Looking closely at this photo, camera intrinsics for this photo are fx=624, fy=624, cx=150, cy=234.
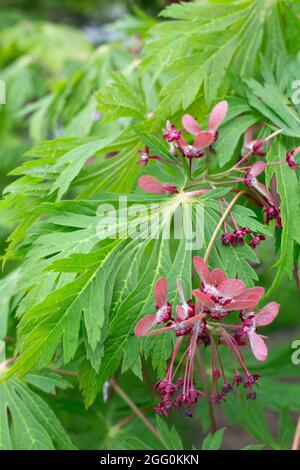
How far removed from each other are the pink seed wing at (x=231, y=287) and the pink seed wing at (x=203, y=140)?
0.28 metres

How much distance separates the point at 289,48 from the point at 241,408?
33.0 inches

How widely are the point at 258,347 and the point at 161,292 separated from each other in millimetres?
160

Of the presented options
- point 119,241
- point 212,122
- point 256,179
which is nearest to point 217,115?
point 212,122

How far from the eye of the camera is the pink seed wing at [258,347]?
0.89 metres

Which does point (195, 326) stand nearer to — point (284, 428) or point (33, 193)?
point (33, 193)

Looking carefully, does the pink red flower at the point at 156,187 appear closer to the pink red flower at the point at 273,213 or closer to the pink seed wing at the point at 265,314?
the pink red flower at the point at 273,213

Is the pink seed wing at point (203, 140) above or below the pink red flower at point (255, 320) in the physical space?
above

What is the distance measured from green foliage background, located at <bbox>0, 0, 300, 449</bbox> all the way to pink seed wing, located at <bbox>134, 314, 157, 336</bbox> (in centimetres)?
5

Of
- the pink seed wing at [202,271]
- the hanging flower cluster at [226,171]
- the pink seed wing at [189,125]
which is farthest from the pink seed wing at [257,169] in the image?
the pink seed wing at [202,271]

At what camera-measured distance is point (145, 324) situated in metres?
0.92

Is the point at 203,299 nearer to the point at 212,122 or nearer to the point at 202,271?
the point at 202,271

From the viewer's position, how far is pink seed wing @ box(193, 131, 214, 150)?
103 centimetres

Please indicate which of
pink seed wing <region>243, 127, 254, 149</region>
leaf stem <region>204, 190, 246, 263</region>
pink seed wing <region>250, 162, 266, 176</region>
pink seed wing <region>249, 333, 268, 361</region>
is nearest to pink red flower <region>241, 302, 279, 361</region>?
pink seed wing <region>249, 333, 268, 361</region>
